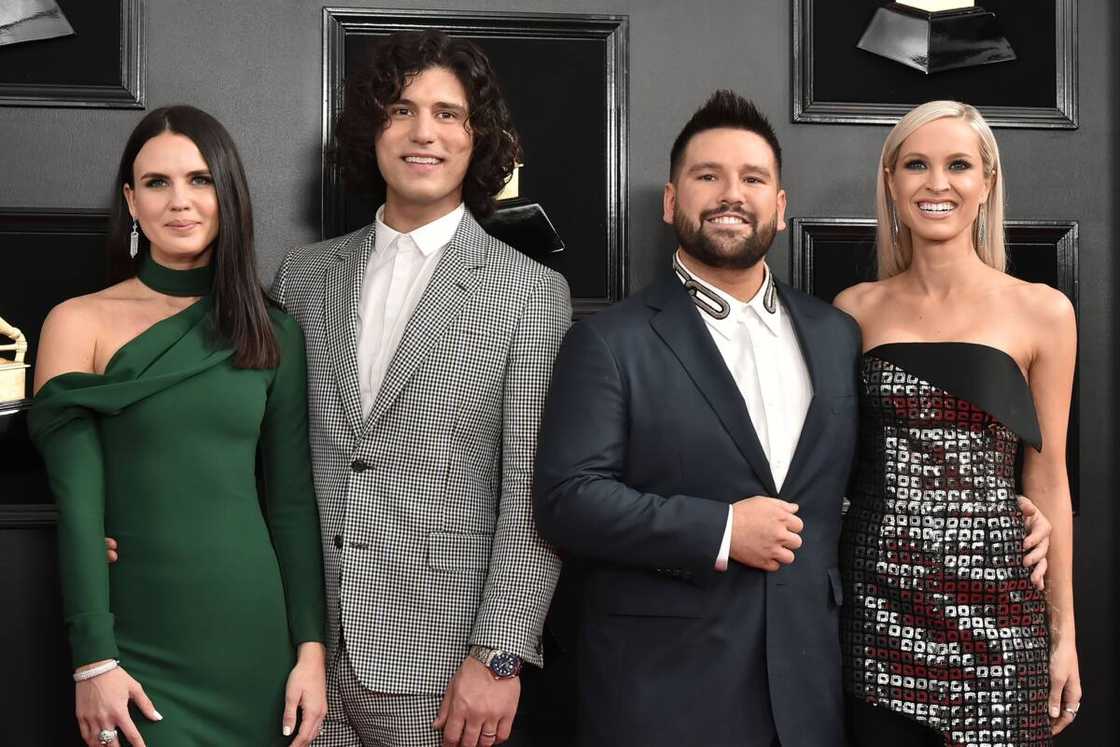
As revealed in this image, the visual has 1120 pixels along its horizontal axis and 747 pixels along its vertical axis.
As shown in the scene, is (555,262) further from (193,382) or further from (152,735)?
(152,735)

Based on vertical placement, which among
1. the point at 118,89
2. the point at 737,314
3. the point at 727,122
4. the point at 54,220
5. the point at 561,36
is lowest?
the point at 737,314

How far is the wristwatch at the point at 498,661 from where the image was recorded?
1.92m

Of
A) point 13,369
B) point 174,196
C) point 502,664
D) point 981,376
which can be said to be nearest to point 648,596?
point 502,664

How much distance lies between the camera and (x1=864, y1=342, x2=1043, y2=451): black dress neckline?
2.01 meters

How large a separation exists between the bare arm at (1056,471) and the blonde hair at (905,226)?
0.60 feet

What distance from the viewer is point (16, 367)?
2.44m

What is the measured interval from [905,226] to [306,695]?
1.57m

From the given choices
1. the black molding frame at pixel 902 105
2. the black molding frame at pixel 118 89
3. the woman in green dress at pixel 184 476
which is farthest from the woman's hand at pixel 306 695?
the black molding frame at pixel 902 105

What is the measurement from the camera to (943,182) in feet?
7.11

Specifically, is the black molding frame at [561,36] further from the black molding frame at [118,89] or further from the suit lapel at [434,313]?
the suit lapel at [434,313]

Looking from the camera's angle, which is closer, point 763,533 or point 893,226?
point 763,533

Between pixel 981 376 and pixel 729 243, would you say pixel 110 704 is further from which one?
pixel 981 376

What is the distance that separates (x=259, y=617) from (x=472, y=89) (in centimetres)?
113

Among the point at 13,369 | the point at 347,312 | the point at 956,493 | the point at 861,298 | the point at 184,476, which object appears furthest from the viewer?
the point at 13,369
